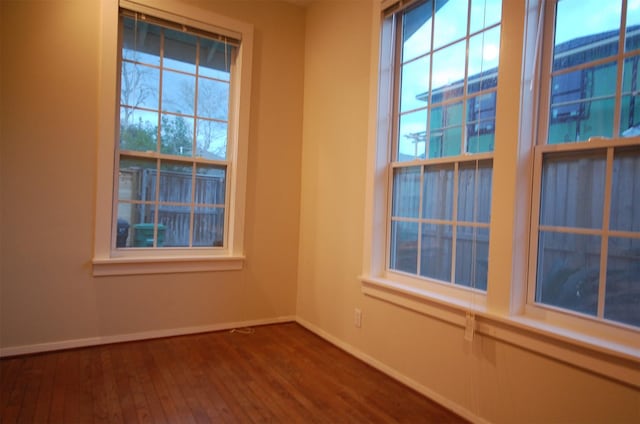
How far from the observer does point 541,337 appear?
67.3 inches

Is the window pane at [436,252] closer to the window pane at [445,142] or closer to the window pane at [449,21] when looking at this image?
the window pane at [445,142]

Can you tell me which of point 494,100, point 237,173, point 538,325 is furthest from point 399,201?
point 237,173

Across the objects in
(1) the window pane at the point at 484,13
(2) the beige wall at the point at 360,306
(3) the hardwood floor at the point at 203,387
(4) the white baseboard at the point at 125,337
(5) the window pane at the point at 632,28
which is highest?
(1) the window pane at the point at 484,13

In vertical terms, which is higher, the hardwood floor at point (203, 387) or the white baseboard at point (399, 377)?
the white baseboard at point (399, 377)

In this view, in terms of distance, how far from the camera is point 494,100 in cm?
206

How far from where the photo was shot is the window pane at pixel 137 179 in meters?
2.98

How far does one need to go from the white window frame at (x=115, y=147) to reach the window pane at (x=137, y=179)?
3.1 inches

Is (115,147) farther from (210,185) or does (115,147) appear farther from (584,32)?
(584,32)

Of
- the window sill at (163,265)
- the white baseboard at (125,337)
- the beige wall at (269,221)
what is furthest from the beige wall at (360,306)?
the window sill at (163,265)

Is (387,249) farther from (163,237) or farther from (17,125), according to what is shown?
(17,125)

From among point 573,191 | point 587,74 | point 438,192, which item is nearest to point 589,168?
point 573,191

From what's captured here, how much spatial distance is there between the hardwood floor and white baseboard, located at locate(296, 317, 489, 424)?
0.14 feet

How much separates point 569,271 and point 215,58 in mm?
3061

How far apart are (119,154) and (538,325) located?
3.02 meters
